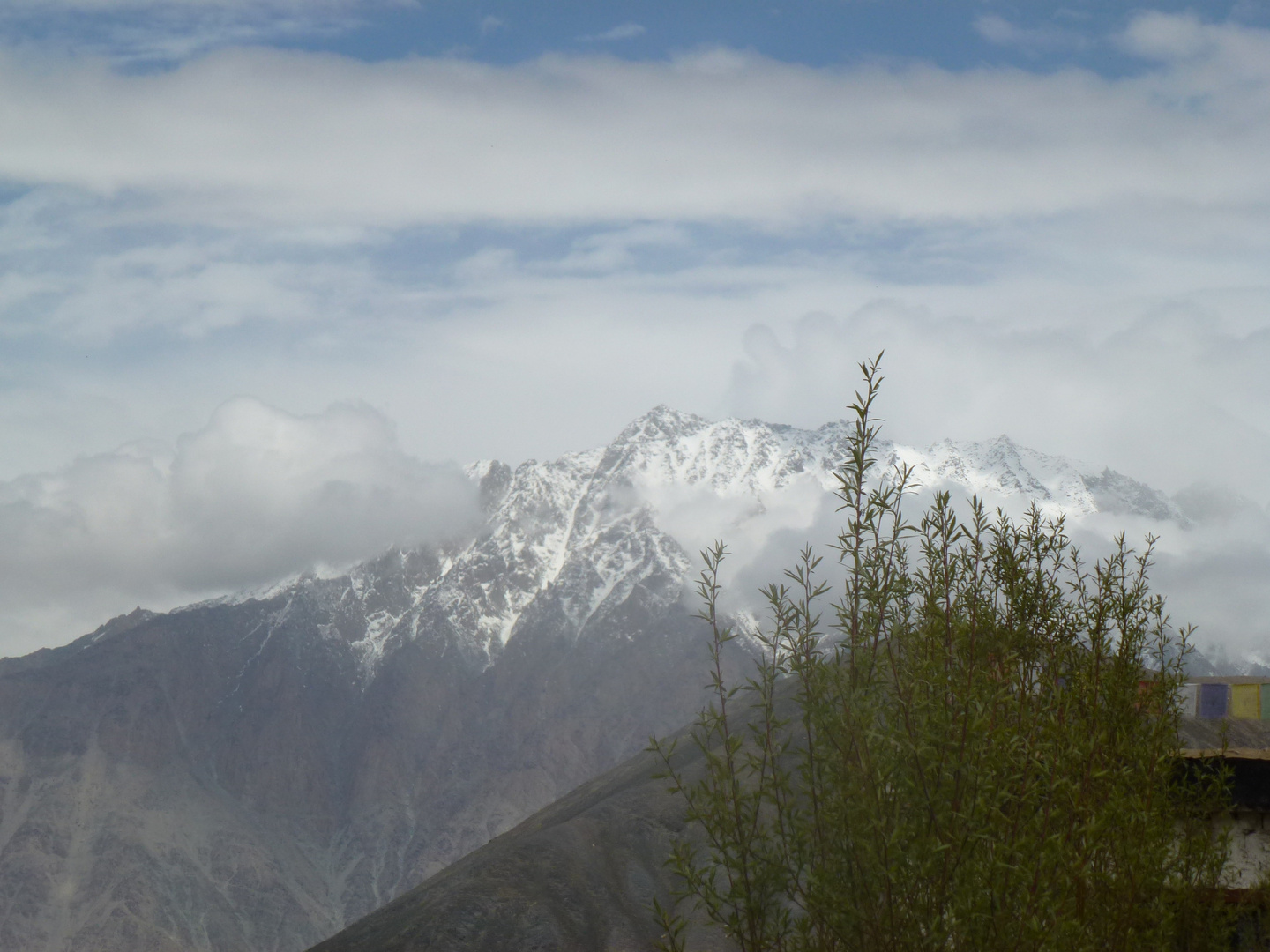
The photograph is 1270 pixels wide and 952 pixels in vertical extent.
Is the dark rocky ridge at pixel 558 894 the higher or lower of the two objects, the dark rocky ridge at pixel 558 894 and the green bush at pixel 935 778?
the lower

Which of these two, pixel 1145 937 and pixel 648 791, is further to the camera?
pixel 648 791

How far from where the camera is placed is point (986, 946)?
1126 cm

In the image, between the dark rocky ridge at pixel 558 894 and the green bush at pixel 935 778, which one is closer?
the green bush at pixel 935 778

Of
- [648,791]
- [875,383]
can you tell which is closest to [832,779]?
[875,383]

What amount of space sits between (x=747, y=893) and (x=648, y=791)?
529ft

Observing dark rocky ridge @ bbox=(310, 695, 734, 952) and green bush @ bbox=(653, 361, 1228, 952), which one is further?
dark rocky ridge @ bbox=(310, 695, 734, 952)

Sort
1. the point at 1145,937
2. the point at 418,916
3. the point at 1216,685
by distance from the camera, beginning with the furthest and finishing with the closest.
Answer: the point at 418,916, the point at 1216,685, the point at 1145,937

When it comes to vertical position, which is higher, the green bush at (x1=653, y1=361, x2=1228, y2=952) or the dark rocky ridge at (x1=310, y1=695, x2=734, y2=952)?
the green bush at (x1=653, y1=361, x2=1228, y2=952)

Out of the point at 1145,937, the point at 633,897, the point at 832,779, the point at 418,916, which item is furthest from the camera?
the point at 633,897

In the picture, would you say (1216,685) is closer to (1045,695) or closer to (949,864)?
→ (1045,695)

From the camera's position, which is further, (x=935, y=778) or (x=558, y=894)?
(x=558, y=894)

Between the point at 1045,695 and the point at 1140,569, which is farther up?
the point at 1140,569

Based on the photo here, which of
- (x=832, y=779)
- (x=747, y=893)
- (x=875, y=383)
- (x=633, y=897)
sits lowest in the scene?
(x=633, y=897)

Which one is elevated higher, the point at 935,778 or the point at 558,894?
the point at 935,778
